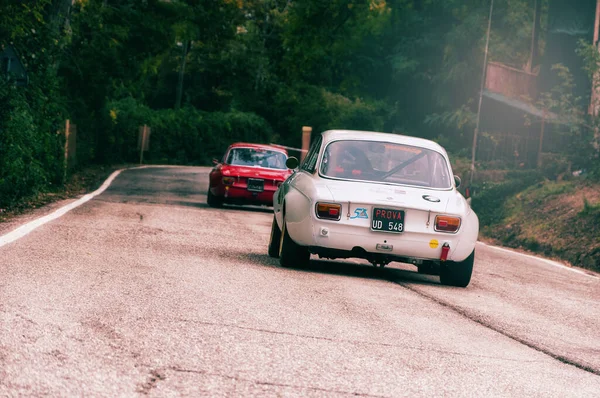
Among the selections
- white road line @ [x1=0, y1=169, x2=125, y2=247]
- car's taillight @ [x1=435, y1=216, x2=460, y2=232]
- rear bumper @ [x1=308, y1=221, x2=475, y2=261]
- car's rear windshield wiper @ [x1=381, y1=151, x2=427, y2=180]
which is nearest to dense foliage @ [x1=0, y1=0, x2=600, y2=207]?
white road line @ [x1=0, y1=169, x2=125, y2=247]

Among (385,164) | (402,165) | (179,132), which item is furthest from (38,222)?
(179,132)

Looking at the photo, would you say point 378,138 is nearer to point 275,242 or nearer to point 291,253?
point 275,242

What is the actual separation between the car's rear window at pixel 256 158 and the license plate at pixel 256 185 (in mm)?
853

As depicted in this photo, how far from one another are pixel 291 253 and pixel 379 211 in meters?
1.10

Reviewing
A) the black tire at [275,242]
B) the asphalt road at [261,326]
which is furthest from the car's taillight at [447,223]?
the black tire at [275,242]

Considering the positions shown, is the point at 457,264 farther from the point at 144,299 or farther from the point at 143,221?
the point at 143,221

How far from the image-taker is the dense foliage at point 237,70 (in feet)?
73.8

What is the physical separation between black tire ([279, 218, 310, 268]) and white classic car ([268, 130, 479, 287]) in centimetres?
1

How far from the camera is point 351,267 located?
A: 38.7 feet

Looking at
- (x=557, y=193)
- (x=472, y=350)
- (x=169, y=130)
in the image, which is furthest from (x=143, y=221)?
(x=169, y=130)

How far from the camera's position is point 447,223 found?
10328 mm

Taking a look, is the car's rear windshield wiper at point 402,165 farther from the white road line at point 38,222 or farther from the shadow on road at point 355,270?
the white road line at point 38,222

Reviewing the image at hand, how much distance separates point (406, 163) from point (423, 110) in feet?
143

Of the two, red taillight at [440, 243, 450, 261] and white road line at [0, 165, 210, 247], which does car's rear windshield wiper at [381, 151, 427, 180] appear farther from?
white road line at [0, 165, 210, 247]
